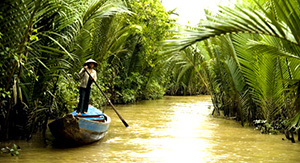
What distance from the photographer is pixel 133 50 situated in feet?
53.6

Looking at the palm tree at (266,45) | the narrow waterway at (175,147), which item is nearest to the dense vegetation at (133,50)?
the palm tree at (266,45)

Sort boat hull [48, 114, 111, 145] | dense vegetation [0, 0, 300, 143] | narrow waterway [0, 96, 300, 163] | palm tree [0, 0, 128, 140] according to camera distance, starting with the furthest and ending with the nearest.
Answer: boat hull [48, 114, 111, 145] → narrow waterway [0, 96, 300, 163] → palm tree [0, 0, 128, 140] → dense vegetation [0, 0, 300, 143]

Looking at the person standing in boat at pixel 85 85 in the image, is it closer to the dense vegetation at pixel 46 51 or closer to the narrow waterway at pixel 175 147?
the dense vegetation at pixel 46 51

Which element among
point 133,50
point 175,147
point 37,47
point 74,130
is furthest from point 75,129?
point 133,50

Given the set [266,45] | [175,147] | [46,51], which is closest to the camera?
[266,45]

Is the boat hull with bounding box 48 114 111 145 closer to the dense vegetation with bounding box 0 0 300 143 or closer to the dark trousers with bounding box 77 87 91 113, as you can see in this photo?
the dense vegetation with bounding box 0 0 300 143

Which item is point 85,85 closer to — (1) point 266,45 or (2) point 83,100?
(2) point 83,100

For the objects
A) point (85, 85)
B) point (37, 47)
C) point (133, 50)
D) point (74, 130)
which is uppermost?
point (133, 50)

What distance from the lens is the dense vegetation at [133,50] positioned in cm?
338

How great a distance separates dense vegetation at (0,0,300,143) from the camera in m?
3.38

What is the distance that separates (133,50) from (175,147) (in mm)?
9607

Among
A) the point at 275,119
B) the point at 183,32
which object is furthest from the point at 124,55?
the point at 183,32

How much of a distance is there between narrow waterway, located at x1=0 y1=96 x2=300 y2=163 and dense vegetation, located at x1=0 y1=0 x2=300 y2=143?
58 centimetres

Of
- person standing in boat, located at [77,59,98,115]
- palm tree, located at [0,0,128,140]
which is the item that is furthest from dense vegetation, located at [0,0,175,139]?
person standing in boat, located at [77,59,98,115]
